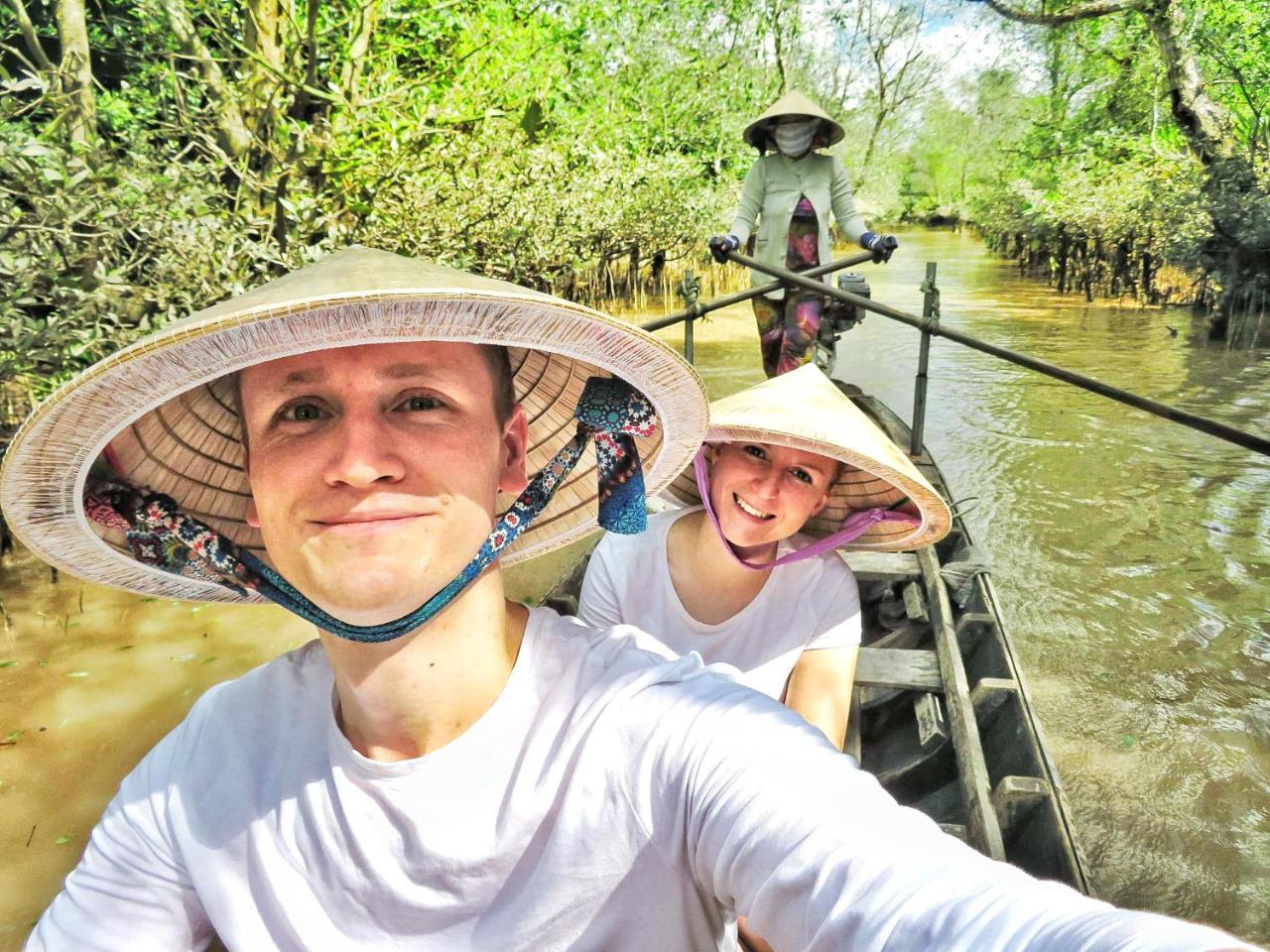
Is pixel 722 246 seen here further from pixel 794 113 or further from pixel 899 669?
pixel 899 669

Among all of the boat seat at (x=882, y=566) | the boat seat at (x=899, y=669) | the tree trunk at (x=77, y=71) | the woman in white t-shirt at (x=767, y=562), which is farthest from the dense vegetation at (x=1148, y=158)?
the tree trunk at (x=77, y=71)

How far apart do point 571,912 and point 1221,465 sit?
8.36 meters

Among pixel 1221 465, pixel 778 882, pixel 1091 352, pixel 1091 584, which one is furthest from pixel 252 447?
pixel 1091 352

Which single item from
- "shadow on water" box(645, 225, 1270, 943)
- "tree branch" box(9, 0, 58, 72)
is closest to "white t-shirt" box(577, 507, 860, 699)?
"shadow on water" box(645, 225, 1270, 943)

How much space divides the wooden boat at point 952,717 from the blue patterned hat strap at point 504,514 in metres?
1.16

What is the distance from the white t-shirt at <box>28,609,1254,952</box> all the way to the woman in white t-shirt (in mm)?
979

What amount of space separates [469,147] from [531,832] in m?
7.41

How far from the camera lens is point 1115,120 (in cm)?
2033

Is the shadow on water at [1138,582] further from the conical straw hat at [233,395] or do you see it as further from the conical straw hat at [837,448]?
the conical straw hat at [233,395]

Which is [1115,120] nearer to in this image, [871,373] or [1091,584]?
[871,373]

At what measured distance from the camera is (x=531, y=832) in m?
1.04

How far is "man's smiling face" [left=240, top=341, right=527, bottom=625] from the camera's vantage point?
3.19 ft

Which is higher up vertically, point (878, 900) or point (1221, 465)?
point (878, 900)

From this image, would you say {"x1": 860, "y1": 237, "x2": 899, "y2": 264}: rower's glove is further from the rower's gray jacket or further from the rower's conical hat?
the rower's conical hat
